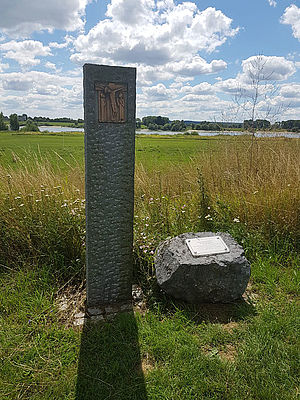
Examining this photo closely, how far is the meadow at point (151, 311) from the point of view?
212cm

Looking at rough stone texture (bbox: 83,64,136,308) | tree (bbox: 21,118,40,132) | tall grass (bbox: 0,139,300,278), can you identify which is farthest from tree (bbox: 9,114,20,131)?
rough stone texture (bbox: 83,64,136,308)

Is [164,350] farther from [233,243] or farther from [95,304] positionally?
[233,243]

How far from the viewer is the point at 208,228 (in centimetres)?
420

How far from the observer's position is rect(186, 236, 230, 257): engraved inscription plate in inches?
114

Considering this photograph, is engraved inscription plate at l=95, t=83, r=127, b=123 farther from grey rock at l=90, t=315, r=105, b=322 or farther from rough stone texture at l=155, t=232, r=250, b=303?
grey rock at l=90, t=315, r=105, b=322

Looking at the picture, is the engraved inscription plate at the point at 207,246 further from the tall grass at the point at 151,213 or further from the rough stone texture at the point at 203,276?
the tall grass at the point at 151,213

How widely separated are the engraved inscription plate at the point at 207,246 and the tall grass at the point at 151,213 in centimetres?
59

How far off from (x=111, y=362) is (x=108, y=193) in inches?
54.6

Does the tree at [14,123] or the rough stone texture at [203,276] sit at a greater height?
the tree at [14,123]

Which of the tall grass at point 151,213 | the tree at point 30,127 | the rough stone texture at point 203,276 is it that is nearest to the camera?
the rough stone texture at point 203,276

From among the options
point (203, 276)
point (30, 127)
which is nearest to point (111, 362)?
point (203, 276)

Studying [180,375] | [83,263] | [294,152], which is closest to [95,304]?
[83,263]

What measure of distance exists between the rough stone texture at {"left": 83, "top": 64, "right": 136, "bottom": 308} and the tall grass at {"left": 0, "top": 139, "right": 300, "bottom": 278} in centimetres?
54

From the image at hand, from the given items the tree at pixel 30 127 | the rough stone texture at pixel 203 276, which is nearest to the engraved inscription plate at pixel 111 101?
the rough stone texture at pixel 203 276
